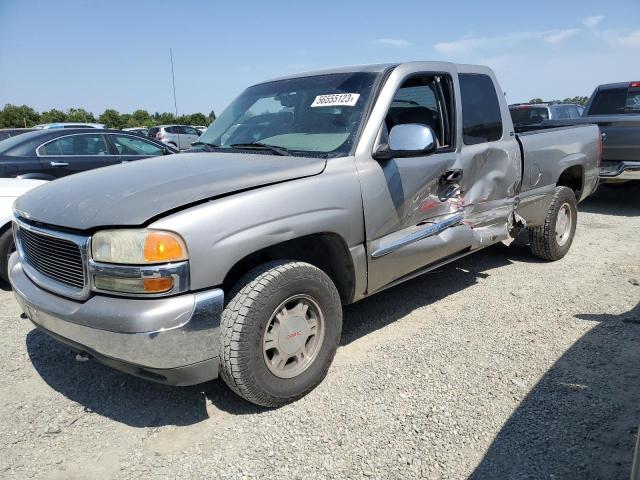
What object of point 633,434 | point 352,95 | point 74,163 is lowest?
point 633,434

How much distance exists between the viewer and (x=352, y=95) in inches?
131

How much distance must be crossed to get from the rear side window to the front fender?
26.4 feet

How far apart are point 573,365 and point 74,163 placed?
6.02 metres

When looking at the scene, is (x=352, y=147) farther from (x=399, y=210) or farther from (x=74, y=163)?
(x=74, y=163)

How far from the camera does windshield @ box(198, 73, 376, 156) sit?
10.5 feet

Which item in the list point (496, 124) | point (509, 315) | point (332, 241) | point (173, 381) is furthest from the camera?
point (496, 124)

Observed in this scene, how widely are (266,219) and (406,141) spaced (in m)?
1.12

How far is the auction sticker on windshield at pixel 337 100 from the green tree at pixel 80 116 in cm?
3977

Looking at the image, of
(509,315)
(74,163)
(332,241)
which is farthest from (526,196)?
(74,163)

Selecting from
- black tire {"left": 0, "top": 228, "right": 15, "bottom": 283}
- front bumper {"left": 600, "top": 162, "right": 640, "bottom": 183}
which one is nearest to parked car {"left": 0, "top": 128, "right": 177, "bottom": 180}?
black tire {"left": 0, "top": 228, "right": 15, "bottom": 283}

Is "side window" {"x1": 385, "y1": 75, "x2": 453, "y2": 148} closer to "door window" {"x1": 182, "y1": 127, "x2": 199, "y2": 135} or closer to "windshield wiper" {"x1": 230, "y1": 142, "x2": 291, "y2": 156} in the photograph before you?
"windshield wiper" {"x1": 230, "y1": 142, "x2": 291, "y2": 156}

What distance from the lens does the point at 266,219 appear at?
2541mm

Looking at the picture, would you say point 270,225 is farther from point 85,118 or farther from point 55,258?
point 85,118

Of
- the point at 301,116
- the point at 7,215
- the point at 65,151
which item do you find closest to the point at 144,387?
the point at 301,116
